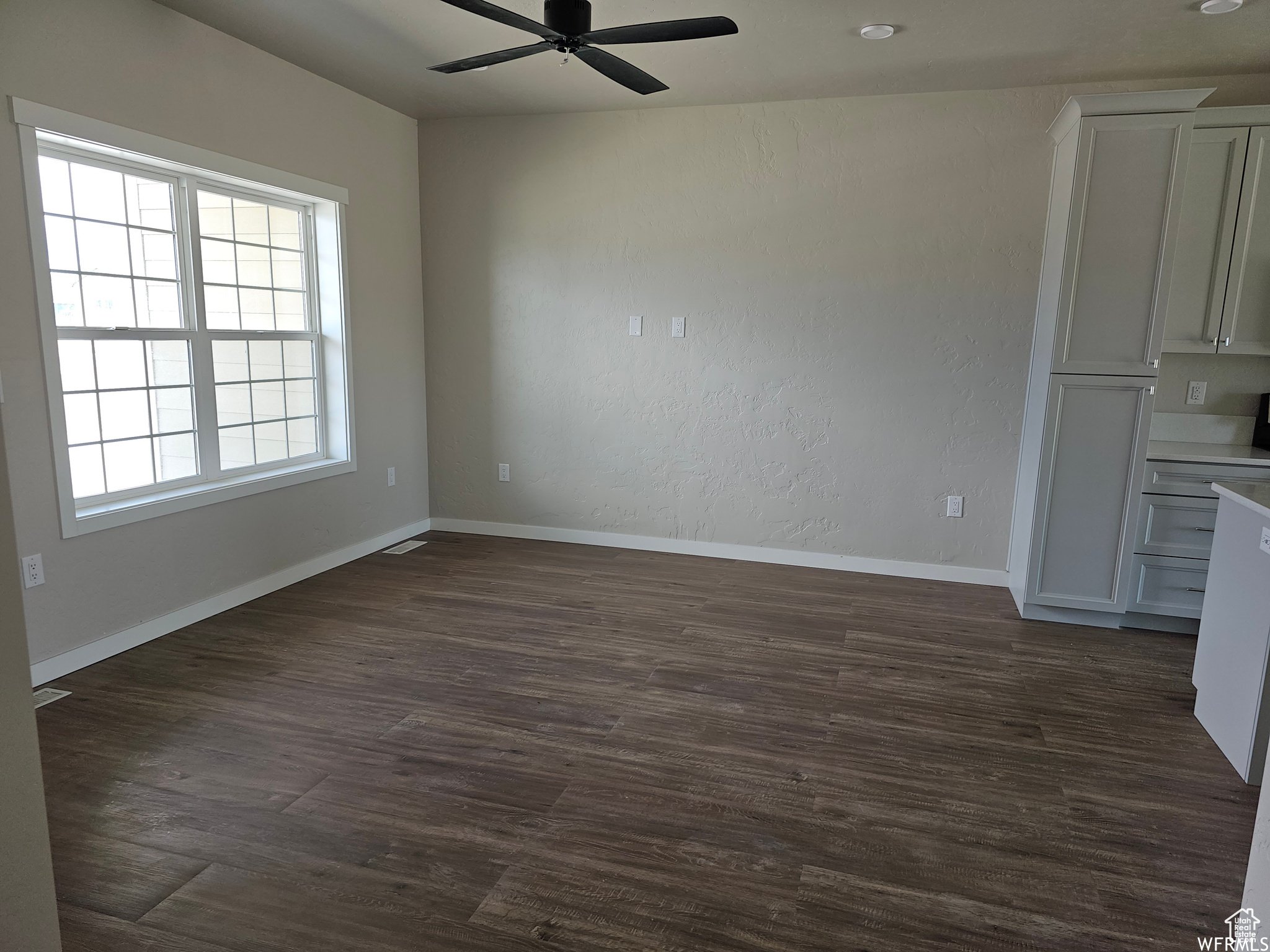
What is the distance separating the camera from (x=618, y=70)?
9.14ft

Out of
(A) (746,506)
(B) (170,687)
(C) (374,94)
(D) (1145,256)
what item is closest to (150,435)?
(B) (170,687)

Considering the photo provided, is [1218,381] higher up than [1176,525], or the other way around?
[1218,381]

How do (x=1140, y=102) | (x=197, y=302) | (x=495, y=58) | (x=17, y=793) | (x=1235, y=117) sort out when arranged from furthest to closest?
(x=197, y=302) → (x=1235, y=117) → (x=1140, y=102) → (x=495, y=58) → (x=17, y=793)

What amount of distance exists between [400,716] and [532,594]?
1354 mm

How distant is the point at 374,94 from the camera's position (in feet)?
14.0

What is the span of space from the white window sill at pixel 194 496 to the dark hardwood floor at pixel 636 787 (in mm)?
550

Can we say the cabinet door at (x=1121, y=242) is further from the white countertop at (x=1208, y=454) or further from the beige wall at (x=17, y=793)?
the beige wall at (x=17, y=793)

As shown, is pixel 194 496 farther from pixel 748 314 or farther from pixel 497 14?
pixel 748 314

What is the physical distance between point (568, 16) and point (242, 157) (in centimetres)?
194

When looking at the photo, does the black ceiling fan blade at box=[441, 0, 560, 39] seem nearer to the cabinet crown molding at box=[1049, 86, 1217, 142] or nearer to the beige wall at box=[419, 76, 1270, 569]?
the beige wall at box=[419, 76, 1270, 569]

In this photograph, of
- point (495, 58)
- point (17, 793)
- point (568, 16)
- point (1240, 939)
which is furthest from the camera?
point (495, 58)

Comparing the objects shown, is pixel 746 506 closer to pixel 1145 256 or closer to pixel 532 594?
pixel 532 594

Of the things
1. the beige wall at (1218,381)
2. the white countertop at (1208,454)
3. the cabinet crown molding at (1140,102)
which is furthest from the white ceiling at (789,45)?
the white countertop at (1208,454)

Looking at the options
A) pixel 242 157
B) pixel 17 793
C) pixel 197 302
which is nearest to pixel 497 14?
pixel 242 157
